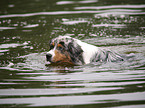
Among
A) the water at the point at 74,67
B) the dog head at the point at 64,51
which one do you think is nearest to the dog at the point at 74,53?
the dog head at the point at 64,51

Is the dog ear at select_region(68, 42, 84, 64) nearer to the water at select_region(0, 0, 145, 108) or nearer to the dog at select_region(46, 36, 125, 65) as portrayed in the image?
the dog at select_region(46, 36, 125, 65)

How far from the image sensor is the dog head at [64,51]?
973 cm

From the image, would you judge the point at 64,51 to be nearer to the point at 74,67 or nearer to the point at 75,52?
the point at 75,52

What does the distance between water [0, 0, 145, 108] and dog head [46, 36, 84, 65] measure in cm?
33

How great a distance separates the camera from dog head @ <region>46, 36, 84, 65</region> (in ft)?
31.9

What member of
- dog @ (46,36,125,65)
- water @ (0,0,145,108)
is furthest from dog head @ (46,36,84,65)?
water @ (0,0,145,108)

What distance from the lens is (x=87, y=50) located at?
401 inches

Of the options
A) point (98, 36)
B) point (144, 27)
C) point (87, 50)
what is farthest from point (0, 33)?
point (144, 27)

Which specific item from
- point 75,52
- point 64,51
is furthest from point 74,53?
point 64,51

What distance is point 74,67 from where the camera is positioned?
32.1 ft

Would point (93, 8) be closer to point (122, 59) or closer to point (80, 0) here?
point (80, 0)

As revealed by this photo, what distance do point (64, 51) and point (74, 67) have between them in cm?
62

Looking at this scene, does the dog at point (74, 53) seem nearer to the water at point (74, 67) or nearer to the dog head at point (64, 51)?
the dog head at point (64, 51)

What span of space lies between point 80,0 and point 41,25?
732 centimetres
